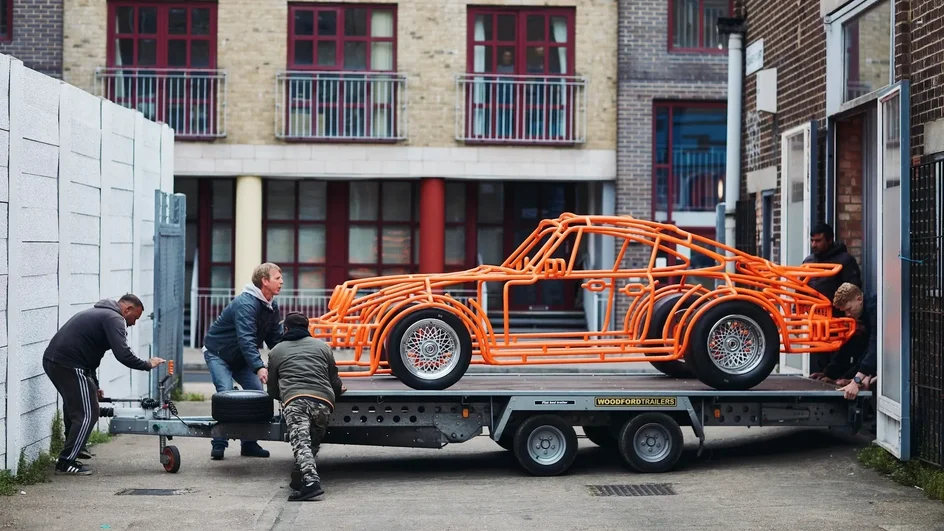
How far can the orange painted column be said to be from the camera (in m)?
26.6

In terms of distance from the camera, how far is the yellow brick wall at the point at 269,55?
26016mm

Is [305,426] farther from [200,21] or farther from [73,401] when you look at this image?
[200,21]

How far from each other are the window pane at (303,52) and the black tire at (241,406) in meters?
16.1

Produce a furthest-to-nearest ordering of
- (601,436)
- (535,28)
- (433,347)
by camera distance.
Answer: (535,28)
(601,436)
(433,347)

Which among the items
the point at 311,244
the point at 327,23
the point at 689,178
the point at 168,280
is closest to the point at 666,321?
the point at 168,280

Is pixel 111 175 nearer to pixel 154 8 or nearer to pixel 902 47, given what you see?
pixel 902 47

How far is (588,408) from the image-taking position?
11.4 metres

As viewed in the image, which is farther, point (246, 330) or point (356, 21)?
point (356, 21)

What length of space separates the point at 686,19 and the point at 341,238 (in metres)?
8.14

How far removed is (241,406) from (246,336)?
0.93m

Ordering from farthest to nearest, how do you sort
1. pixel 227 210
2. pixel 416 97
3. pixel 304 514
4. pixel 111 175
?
pixel 227 210 → pixel 416 97 → pixel 111 175 → pixel 304 514

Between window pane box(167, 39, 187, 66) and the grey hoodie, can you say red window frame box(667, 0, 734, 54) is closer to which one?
window pane box(167, 39, 187, 66)

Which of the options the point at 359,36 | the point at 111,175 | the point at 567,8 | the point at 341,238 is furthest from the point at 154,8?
the point at 111,175

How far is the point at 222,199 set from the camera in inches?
1101
